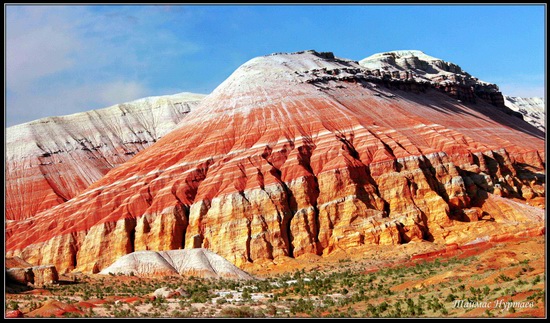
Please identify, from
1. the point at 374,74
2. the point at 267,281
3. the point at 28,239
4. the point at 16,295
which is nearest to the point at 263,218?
the point at 267,281

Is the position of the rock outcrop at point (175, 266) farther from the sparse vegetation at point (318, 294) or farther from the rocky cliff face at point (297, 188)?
the rocky cliff face at point (297, 188)

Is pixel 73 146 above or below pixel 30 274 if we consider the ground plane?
above

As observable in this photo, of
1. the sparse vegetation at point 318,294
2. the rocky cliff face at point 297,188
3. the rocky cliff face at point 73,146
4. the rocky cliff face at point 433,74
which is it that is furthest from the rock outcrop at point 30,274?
the rocky cliff face at point 433,74

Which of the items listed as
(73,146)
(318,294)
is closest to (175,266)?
(318,294)

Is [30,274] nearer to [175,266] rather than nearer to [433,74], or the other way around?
[175,266]

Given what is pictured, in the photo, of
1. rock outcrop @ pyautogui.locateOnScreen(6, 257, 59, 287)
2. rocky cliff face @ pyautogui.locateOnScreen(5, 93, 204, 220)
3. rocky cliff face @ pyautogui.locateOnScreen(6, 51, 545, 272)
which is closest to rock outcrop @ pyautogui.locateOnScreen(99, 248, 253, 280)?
rock outcrop @ pyautogui.locateOnScreen(6, 257, 59, 287)
